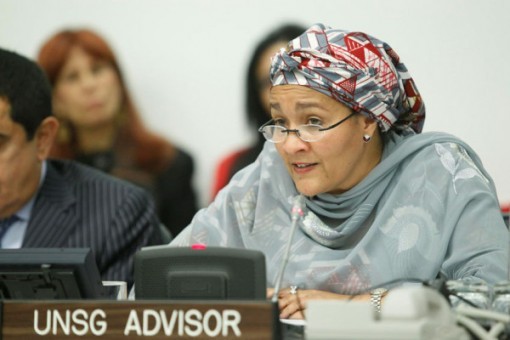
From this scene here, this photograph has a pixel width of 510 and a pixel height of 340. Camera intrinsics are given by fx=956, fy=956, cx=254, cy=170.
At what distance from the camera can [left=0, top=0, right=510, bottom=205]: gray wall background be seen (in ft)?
11.8

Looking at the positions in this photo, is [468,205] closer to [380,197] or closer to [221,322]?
[380,197]

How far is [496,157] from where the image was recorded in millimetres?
3574

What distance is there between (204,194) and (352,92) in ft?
5.47

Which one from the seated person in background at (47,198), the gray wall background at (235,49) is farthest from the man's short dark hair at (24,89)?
the gray wall background at (235,49)

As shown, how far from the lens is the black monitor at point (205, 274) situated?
1653 mm

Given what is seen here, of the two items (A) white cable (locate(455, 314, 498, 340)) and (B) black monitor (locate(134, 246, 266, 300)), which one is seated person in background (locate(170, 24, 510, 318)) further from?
(A) white cable (locate(455, 314, 498, 340))

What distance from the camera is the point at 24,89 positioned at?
118 inches

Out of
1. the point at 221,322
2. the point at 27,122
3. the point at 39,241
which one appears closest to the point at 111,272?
the point at 39,241

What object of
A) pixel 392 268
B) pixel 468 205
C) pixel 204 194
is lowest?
pixel 204 194

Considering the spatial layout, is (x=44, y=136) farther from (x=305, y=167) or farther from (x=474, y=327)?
(x=474, y=327)

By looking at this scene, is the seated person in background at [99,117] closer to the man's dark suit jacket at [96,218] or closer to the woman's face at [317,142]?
the man's dark suit jacket at [96,218]

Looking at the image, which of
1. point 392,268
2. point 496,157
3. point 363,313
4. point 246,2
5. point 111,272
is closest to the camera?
point 363,313

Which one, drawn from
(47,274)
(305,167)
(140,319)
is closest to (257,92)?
(305,167)

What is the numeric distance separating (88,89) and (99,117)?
0.42ft
